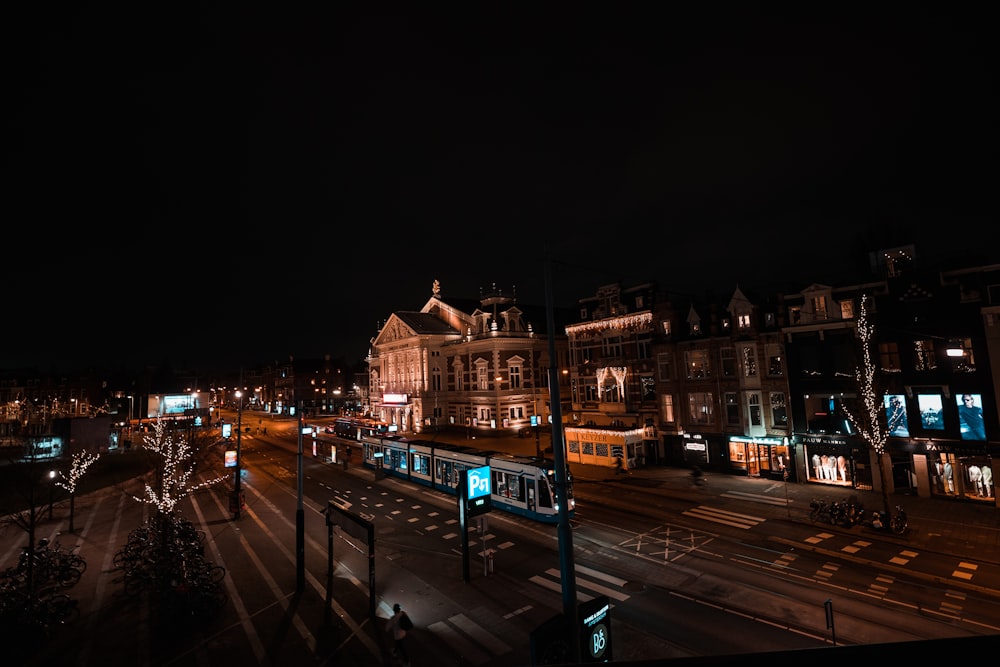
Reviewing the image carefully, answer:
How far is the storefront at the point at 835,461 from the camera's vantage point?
99.6ft

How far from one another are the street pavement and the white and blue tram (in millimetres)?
5274

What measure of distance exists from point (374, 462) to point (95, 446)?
107 feet

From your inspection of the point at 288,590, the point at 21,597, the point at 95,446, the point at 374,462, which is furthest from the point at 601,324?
the point at 95,446

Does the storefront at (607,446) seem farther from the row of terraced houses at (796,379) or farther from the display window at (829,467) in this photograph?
the display window at (829,467)

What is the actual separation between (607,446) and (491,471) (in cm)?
1592

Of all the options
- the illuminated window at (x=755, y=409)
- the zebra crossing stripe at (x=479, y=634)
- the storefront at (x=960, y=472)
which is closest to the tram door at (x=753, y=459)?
the illuminated window at (x=755, y=409)

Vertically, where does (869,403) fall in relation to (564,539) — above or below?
above

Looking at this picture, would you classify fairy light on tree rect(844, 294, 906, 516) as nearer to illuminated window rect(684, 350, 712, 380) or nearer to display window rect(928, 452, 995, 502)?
display window rect(928, 452, 995, 502)

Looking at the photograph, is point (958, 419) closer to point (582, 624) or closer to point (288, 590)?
point (582, 624)

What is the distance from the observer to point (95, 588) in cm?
1842

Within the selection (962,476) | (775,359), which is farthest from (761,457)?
(962,476)

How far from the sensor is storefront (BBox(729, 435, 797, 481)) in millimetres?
33344

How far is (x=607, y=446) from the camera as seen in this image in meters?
39.8

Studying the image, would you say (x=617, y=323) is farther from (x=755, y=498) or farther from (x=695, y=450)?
(x=755, y=498)
